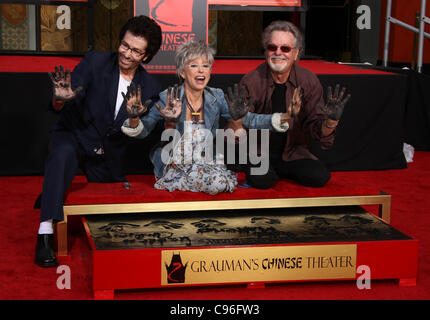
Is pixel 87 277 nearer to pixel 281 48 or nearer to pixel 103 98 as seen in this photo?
Answer: pixel 103 98

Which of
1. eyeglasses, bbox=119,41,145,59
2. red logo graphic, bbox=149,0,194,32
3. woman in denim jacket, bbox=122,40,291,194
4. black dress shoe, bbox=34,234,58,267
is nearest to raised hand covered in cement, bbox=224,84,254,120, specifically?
woman in denim jacket, bbox=122,40,291,194

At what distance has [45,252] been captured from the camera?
288 cm

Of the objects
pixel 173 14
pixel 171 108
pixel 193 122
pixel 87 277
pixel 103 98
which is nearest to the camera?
pixel 87 277

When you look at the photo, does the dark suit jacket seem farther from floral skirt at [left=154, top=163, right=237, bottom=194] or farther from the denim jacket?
floral skirt at [left=154, top=163, right=237, bottom=194]

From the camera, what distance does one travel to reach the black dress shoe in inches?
113

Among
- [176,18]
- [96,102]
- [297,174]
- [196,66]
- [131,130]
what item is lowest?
[297,174]

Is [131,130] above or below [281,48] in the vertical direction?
below

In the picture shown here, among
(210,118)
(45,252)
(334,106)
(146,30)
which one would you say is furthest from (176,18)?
(45,252)

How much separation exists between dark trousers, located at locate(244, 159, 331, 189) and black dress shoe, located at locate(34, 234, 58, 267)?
3.28 feet

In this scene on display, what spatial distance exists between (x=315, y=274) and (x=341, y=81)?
240 centimetres

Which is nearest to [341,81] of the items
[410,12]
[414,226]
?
[414,226]

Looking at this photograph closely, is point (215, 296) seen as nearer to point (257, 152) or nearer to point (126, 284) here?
Answer: point (126, 284)

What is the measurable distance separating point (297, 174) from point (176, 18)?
248 centimetres

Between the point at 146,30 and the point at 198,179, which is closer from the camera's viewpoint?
the point at 198,179
